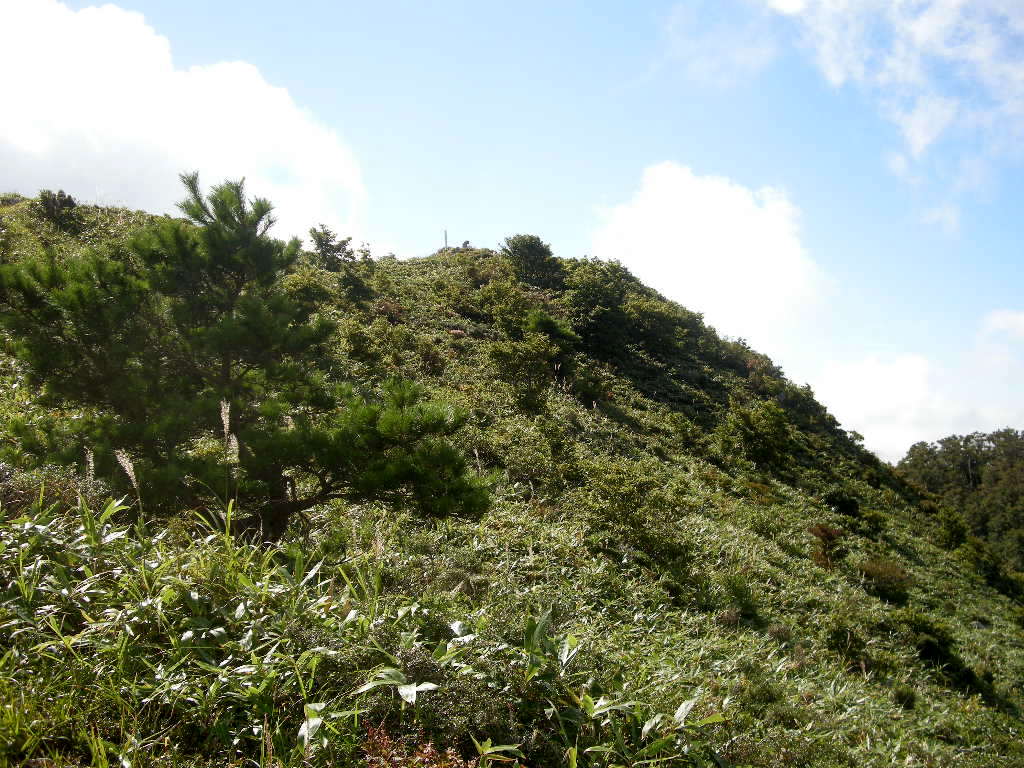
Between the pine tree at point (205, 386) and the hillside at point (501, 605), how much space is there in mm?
120

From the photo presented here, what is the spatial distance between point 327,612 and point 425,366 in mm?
14710

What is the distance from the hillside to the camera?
1983 millimetres

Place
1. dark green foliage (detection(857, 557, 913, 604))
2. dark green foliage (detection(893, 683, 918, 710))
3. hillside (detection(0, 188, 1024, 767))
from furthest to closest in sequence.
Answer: dark green foliage (detection(857, 557, 913, 604)), dark green foliage (detection(893, 683, 918, 710)), hillside (detection(0, 188, 1024, 767))

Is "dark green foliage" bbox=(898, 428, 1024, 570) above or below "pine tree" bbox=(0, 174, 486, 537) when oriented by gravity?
above

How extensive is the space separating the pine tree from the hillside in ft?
0.39

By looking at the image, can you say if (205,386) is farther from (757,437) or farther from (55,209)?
(55,209)

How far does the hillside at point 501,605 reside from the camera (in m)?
1.98

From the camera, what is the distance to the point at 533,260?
112ft

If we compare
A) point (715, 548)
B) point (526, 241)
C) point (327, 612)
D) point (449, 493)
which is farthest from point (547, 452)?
point (526, 241)

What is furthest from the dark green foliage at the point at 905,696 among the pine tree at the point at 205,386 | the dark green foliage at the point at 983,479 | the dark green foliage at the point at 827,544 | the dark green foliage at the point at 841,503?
the dark green foliage at the point at 983,479

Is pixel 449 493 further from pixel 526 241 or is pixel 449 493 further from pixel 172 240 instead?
pixel 526 241

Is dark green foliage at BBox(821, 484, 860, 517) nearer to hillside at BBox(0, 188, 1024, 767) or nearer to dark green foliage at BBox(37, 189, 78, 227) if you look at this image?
hillside at BBox(0, 188, 1024, 767)

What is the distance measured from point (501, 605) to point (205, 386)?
356 centimetres

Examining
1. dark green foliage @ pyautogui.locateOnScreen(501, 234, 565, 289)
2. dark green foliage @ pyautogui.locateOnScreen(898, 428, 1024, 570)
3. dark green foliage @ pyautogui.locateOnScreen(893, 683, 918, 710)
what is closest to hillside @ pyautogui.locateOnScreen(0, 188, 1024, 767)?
dark green foliage @ pyautogui.locateOnScreen(893, 683, 918, 710)
